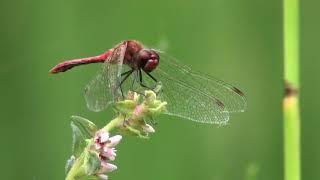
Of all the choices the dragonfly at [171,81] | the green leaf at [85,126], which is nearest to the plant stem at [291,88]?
the dragonfly at [171,81]

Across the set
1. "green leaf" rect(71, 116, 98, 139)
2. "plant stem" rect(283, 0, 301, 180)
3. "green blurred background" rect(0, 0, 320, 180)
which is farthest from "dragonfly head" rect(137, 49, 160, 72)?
"green blurred background" rect(0, 0, 320, 180)

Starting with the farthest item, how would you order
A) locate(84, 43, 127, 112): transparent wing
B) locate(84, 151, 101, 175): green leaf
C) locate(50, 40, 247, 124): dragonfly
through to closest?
locate(50, 40, 247, 124): dragonfly
locate(84, 43, 127, 112): transparent wing
locate(84, 151, 101, 175): green leaf

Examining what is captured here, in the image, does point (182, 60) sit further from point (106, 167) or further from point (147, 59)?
point (106, 167)

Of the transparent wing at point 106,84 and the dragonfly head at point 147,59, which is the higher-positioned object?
the dragonfly head at point 147,59

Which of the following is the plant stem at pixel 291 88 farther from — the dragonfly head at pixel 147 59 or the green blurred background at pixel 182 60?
the green blurred background at pixel 182 60

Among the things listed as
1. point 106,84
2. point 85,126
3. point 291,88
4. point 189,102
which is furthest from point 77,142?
point 291,88

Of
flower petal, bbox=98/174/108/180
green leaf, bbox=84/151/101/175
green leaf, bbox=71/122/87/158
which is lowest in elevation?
flower petal, bbox=98/174/108/180

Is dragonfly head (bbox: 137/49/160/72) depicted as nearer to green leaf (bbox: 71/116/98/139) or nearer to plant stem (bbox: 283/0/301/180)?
plant stem (bbox: 283/0/301/180)
